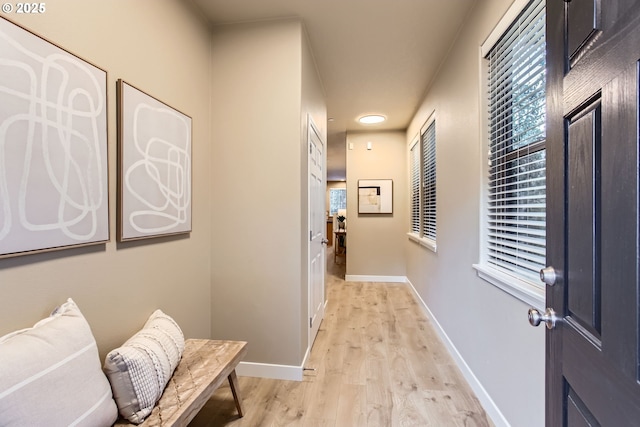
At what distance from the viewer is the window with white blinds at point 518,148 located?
4.37ft


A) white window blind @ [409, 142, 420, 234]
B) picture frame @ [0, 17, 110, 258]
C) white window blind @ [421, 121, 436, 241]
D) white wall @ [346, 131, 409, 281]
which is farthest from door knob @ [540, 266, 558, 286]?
white wall @ [346, 131, 409, 281]

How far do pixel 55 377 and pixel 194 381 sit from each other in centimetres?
60

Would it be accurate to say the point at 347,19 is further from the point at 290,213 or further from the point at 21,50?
the point at 21,50

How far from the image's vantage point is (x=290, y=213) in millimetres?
2084

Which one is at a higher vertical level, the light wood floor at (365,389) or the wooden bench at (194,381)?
the wooden bench at (194,381)

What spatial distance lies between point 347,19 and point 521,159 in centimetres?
157

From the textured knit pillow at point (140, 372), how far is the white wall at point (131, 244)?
200mm

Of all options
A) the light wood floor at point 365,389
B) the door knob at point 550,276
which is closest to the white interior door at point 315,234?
the light wood floor at point 365,389

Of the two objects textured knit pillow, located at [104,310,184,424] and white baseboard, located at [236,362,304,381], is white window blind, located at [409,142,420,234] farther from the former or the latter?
textured knit pillow, located at [104,310,184,424]

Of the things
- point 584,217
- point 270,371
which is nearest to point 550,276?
point 584,217

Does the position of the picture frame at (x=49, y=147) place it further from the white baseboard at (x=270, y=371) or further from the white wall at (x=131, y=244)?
the white baseboard at (x=270, y=371)

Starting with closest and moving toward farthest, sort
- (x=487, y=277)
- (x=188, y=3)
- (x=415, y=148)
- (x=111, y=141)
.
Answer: (x=111, y=141), (x=487, y=277), (x=188, y=3), (x=415, y=148)

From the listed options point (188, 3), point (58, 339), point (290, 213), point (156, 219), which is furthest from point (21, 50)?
point (290, 213)

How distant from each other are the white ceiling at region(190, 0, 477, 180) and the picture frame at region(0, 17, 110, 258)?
1227mm
